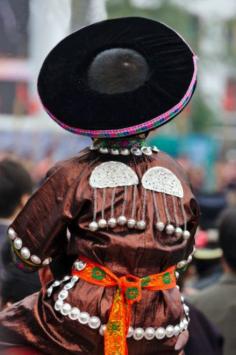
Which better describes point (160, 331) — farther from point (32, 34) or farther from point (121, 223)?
point (32, 34)

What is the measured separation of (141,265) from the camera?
3.31 m

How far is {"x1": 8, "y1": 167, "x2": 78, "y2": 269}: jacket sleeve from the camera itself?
332 cm

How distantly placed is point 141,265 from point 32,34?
68.9 inches

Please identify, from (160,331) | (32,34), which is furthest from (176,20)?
(160,331)

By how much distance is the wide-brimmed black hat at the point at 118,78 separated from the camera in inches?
132

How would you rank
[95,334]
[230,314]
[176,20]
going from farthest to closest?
[176,20], [230,314], [95,334]

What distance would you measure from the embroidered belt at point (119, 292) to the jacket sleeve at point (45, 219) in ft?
0.44

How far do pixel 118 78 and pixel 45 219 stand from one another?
1.87 ft

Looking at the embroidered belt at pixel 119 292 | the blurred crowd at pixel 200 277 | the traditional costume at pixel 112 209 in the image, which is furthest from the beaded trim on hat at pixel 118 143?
the blurred crowd at pixel 200 277

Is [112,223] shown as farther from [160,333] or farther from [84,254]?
[160,333]

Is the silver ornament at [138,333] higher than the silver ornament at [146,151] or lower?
lower

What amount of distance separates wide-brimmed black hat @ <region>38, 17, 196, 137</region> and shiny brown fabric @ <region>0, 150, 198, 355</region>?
0.16m

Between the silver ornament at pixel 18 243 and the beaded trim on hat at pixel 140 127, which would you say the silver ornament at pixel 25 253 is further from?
the beaded trim on hat at pixel 140 127

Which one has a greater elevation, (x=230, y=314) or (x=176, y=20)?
(x=230, y=314)
